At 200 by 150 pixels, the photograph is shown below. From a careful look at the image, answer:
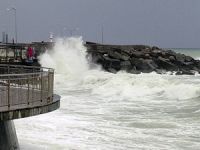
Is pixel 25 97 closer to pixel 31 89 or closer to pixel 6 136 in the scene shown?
pixel 31 89

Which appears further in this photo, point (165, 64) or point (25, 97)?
point (165, 64)

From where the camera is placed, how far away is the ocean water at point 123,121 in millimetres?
15240

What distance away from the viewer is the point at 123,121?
778 inches

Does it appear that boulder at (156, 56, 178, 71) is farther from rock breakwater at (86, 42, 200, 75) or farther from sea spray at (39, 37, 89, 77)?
sea spray at (39, 37, 89, 77)

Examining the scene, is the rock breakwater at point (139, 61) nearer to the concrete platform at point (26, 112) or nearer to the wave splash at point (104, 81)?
the wave splash at point (104, 81)

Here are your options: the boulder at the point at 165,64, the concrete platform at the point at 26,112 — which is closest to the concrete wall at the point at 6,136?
the concrete platform at the point at 26,112

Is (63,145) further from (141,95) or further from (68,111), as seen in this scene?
(141,95)

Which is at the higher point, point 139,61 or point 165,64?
point 139,61

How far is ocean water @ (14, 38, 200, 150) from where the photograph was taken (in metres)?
15.2

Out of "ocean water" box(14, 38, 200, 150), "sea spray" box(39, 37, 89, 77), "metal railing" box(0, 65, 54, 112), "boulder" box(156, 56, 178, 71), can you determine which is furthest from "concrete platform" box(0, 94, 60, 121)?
"boulder" box(156, 56, 178, 71)

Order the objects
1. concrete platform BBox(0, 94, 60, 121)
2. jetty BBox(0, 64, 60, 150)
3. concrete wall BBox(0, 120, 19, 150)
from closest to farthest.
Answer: concrete platform BBox(0, 94, 60, 121), jetty BBox(0, 64, 60, 150), concrete wall BBox(0, 120, 19, 150)

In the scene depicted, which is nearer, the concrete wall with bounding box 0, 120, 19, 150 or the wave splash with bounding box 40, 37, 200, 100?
the concrete wall with bounding box 0, 120, 19, 150

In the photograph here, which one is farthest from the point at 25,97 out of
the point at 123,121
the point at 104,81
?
the point at 104,81

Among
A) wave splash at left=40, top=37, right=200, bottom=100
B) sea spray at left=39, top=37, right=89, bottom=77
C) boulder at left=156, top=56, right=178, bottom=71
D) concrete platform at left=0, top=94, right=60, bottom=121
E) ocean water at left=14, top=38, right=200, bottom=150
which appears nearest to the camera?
concrete platform at left=0, top=94, right=60, bottom=121
